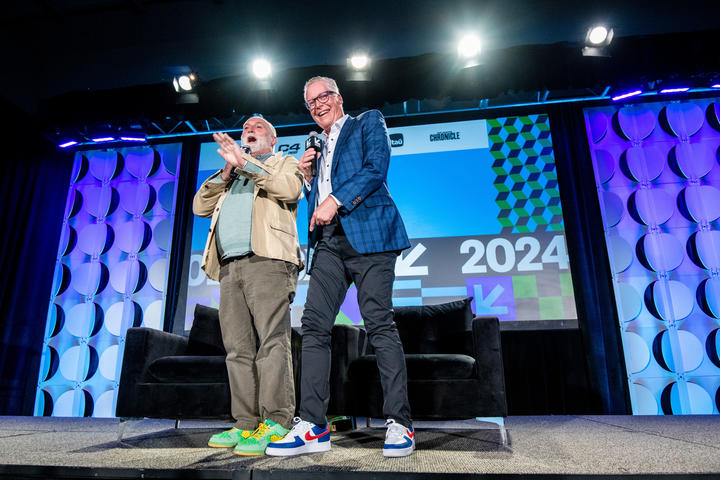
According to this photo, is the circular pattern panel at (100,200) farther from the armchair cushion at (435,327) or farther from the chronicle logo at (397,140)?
the armchair cushion at (435,327)

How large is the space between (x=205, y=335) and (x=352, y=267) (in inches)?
59.1

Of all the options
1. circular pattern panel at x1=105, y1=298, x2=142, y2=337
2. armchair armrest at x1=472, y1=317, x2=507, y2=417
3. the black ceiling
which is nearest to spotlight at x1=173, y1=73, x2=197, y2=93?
the black ceiling

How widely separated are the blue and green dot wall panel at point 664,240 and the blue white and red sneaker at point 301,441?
3320 mm

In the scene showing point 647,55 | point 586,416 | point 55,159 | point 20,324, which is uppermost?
point 647,55

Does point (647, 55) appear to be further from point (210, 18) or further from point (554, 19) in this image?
point (210, 18)

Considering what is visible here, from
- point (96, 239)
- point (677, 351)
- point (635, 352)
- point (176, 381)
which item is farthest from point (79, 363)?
point (677, 351)

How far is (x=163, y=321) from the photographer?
14.2 ft

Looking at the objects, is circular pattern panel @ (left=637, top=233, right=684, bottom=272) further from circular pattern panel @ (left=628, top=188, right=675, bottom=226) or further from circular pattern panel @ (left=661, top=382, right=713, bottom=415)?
circular pattern panel @ (left=661, top=382, right=713, bottom=415)

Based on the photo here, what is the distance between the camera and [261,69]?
161 inches

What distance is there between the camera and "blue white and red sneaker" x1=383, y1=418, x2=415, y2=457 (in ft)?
5.12

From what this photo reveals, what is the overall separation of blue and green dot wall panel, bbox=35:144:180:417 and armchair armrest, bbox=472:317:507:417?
334cm

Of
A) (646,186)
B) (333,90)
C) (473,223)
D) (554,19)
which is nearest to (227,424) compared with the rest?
(333,90)

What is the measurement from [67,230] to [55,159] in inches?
32.0

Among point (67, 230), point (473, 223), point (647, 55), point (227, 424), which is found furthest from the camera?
point (67, 230)
